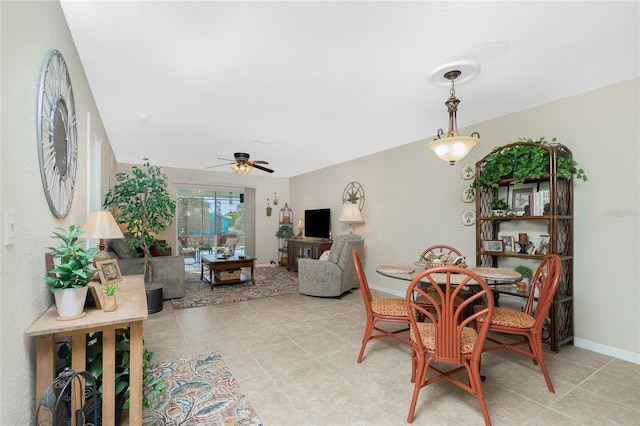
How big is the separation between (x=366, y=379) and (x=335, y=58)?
248 cm

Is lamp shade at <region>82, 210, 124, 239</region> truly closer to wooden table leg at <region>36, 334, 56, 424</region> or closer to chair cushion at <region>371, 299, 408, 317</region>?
wooden table leg at <region>36, 334, 56, 424</region>

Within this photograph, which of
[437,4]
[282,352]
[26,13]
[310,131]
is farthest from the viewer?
[310,131]

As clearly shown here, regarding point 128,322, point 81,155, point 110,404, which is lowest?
point 110,404

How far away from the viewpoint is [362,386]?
2242 millimetres

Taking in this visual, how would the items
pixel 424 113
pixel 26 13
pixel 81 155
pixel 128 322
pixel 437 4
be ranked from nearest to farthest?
pixel 26 13 → pixel 128 322 → pixel 437 4 → pixel 81 155 → pixel 424 113

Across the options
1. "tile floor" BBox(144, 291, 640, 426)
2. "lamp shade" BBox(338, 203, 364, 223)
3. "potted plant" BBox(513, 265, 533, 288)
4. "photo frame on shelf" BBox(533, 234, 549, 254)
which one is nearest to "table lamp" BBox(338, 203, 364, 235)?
"lamp shade" BBox(338, 203, 364, 223)

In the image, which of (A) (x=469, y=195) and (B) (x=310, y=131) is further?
(B) (x=310, y=131)

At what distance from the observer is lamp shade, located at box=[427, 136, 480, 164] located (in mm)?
2338

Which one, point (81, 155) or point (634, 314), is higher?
point (81, 155)

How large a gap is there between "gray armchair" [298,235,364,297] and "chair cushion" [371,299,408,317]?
198 cm

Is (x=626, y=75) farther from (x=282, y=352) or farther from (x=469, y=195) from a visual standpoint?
(x=282, y=352)

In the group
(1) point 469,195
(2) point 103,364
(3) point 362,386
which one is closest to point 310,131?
(1) point 469,195

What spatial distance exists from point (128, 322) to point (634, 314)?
3861 millimetres

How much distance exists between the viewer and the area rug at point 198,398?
1.88 m
